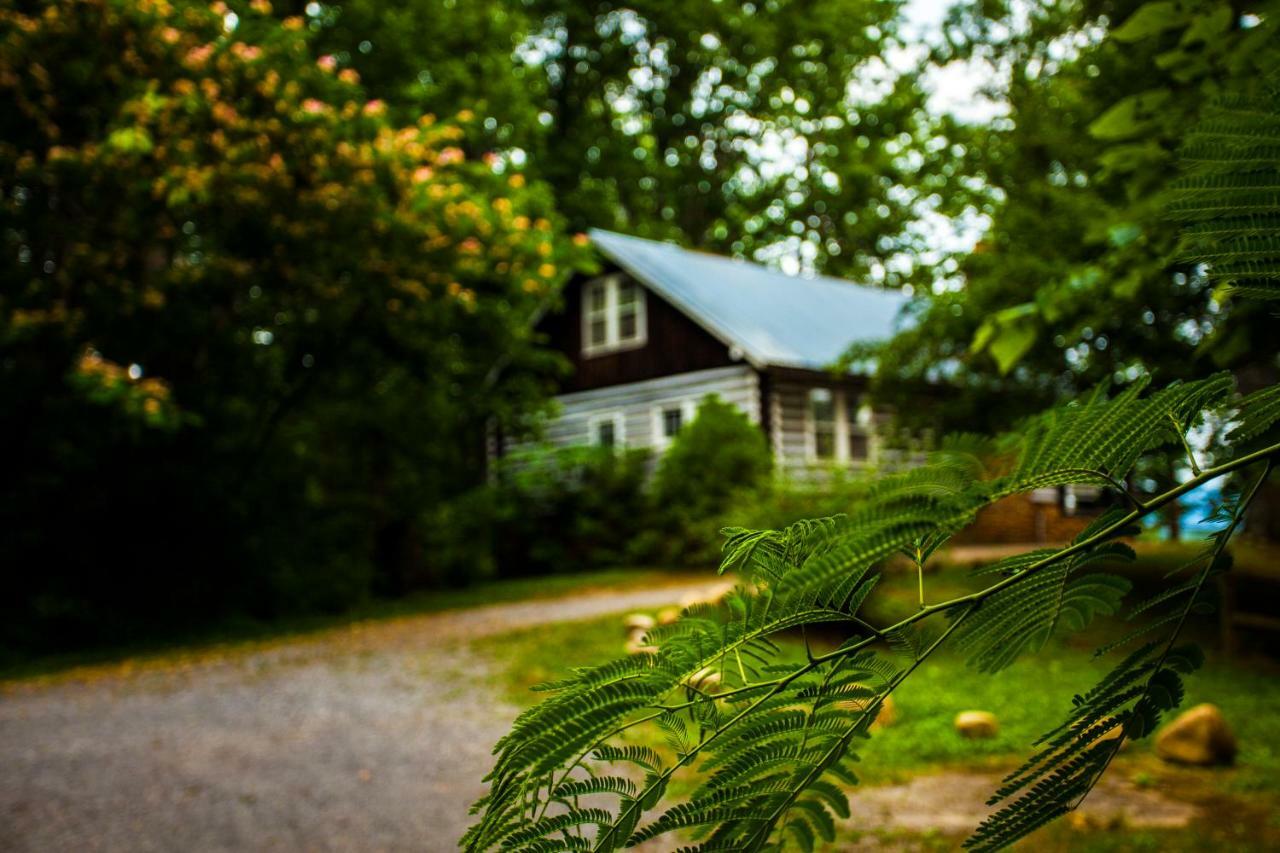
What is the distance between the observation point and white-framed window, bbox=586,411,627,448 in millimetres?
23594

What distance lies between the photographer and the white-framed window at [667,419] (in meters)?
22.5

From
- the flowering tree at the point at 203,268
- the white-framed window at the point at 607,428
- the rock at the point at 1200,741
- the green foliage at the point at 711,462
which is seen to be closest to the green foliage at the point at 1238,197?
the rock at the point at 1200,741

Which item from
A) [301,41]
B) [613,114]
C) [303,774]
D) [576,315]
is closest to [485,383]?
[301,41]

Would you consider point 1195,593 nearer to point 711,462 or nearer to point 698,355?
point 711,462

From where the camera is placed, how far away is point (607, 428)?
24.1 m

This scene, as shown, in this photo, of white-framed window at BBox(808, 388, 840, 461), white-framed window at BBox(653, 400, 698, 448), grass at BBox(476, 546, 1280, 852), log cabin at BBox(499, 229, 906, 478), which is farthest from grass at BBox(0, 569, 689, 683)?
white-framed window at BBox(808, 388, 840, 461)

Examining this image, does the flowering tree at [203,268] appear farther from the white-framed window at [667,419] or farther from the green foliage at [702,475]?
the white-framed window at [667,419]

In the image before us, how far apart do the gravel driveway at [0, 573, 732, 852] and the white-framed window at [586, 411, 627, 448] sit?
39.9 ft

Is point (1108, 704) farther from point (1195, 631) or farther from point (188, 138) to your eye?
point (188, 138)

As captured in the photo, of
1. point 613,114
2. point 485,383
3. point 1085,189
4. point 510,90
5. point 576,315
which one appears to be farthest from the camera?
point 613,114

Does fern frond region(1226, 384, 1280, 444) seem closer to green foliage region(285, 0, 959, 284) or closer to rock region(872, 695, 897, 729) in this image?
rock region(872, 695, 897, 729)

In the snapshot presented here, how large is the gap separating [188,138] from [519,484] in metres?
12.0

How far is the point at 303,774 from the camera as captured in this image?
6.46 metres

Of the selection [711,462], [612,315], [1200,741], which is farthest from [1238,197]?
[612,315]
